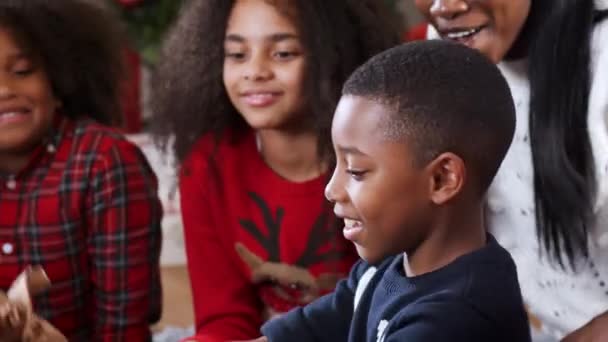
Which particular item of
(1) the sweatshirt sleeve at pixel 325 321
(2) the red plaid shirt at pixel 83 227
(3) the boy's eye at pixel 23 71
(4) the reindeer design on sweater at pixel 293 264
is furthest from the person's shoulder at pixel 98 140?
(1) the sweatshirt sleeve at pixel 325 321

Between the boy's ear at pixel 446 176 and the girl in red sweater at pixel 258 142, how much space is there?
42 cm

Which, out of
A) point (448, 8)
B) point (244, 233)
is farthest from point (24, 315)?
point (448, 8)

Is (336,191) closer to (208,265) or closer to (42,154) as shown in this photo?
(208,265)

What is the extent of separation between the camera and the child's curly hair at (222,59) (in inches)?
44.6

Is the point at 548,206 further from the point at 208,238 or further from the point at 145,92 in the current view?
the point at 145,92

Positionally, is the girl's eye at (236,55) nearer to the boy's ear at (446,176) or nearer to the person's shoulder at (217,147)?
the person's shoulder at (217,147)

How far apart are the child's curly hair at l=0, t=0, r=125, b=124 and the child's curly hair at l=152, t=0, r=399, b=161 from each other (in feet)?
0.32

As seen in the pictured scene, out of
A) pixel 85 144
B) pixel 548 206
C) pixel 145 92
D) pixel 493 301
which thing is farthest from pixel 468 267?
pixel 145 92

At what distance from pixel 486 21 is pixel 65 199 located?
0.64 m

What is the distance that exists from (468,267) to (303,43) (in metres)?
0.49

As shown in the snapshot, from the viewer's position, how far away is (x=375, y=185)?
733 mm

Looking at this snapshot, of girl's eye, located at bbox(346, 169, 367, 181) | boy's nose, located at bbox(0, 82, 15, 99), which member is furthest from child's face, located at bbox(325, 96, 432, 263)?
boy's nose, located at bbox(0, 82, 15, 99)

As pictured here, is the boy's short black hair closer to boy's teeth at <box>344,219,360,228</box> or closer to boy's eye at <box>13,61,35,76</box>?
boy's teeth at <box>344,219,360,228</box>

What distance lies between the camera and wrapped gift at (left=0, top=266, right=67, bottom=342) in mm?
863
